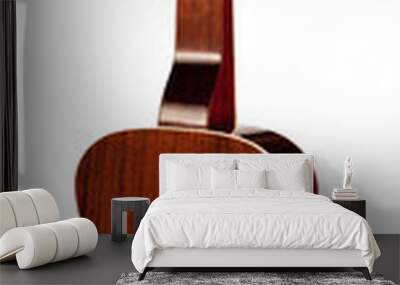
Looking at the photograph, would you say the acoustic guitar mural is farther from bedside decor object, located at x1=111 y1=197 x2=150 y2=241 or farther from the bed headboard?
bedside decor object, located at x1=111 y1=197 x2=150 y2=241

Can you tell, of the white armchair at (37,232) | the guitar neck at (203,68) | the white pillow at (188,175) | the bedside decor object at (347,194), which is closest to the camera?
the white armchair at (37,232)

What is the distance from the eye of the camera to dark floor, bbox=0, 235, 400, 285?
487 cm

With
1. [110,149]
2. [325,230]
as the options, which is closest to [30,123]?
[110,149]

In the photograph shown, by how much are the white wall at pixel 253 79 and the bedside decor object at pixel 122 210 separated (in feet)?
2.71

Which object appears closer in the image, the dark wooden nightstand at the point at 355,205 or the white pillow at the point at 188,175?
the white pillow at the point at 188,175

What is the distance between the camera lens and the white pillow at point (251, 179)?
6.25 metres

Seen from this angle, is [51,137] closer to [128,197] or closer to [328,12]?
[128,197]

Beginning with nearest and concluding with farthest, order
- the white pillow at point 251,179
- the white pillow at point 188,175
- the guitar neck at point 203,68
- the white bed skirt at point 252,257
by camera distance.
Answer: the white bed skirt at point 252,257 → the white pillow at point 251,179 → the white pillow at point 188,175 → the guitar neck at point 203,68

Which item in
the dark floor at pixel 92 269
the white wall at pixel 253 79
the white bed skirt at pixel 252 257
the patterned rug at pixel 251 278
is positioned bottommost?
the dark floor at pixel 92 269

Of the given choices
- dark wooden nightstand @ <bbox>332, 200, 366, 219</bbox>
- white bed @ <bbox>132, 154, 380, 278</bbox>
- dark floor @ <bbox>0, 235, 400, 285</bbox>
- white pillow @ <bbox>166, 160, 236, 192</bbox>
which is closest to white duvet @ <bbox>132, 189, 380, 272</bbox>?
white bed @ <bbox>132, 154, 380, 278</bbox>

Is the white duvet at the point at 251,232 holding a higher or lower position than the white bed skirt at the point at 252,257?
higher

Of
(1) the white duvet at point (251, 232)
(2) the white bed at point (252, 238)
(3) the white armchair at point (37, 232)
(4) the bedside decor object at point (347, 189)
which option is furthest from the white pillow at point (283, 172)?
(3) the white armchair at point (37, 232)

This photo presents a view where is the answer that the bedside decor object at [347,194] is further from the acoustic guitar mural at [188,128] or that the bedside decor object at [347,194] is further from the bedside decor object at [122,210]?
the bedside decor object at [122,210]

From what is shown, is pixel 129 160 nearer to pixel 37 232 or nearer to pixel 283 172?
pixel 283 172
